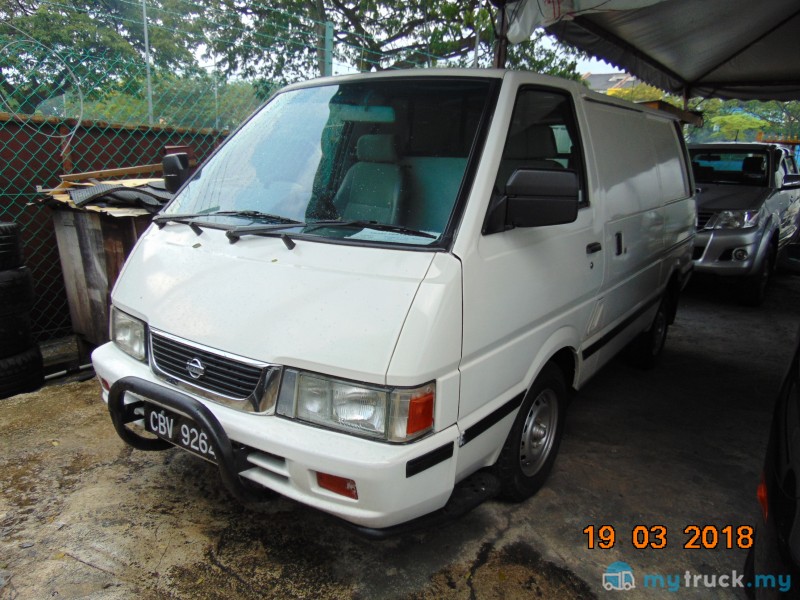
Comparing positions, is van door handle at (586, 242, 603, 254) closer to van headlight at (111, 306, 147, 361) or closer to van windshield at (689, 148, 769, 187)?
van headlight at (111, 306, 147, 361)

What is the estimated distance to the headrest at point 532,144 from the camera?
7.99 ft

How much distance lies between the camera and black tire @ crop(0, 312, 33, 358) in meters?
3.64

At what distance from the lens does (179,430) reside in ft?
6.94

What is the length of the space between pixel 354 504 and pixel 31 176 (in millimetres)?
4238

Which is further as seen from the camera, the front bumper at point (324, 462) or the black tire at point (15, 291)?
the black tire at point (15, 291)

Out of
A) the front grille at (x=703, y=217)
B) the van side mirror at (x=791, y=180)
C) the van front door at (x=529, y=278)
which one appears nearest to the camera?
the van front door at (x=529, y=278)

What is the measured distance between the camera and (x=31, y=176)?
4457mm

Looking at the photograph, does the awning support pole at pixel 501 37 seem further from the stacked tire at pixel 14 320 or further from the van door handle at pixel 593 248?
the stacked tire at pixel 14 320

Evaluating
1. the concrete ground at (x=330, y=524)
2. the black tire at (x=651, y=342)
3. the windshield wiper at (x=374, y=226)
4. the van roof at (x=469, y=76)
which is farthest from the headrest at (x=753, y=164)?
the windshield wiper at (x=374, y=226)

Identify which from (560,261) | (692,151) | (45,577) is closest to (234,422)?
(45,577)

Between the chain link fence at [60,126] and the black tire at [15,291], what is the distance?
2.88 ft

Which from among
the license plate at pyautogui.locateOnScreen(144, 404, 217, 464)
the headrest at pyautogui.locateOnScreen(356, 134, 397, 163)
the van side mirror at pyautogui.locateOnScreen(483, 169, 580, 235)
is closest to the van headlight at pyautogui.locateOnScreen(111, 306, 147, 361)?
the license plate at pyautogui.locateOnScreen(144, 404, 217, 464)

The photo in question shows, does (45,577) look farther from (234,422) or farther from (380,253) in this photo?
(380,253)

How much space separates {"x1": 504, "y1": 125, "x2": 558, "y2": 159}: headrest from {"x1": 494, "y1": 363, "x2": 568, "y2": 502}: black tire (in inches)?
40.6
